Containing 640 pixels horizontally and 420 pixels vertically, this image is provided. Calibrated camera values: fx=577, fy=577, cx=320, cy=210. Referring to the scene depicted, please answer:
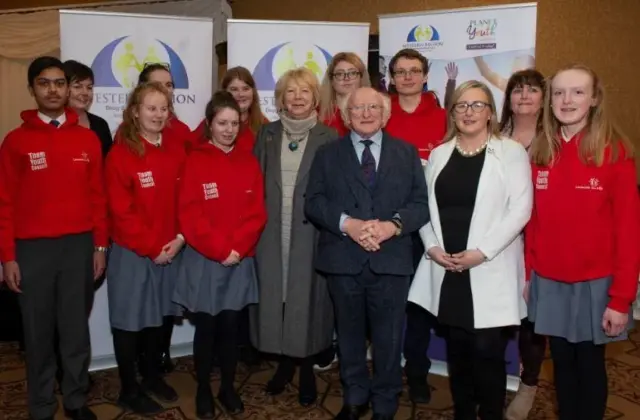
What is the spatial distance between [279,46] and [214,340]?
1885 millimetres

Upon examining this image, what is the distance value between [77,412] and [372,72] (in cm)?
287

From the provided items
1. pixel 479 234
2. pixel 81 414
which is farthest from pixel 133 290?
pixel 479 234

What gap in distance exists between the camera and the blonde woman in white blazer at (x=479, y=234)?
7.23ft

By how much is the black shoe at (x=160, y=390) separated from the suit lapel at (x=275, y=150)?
1206 mm

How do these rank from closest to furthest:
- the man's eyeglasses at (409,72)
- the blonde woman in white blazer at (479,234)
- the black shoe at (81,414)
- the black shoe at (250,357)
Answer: the blonde woman in white blazer at (479,234), the black shoe at (81,414), the man's eyeglasses at (409,72), the black shoe at (250,357)

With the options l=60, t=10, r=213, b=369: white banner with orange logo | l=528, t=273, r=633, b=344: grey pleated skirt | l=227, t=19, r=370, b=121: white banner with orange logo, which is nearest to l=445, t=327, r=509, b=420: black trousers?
l=528, t=273, r=633, b=344: grey pleated skirt

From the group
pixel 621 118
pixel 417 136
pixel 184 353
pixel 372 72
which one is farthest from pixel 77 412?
pixel 621 118

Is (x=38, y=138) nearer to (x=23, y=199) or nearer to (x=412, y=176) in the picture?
(x=23, y=199)

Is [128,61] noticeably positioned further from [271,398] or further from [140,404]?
[271,398]

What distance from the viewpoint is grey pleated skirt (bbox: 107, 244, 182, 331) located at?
2.63m

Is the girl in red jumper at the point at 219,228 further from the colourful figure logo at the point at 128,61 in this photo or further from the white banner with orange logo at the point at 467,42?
the white banner with orange logo at the point at 467,42

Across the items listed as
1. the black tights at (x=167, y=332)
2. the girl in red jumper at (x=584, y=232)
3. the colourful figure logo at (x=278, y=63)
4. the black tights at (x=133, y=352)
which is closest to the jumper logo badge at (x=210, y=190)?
the black tights at (x=133, y=352)

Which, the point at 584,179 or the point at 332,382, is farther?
the point at 332,382

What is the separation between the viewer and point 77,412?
8.67ft
